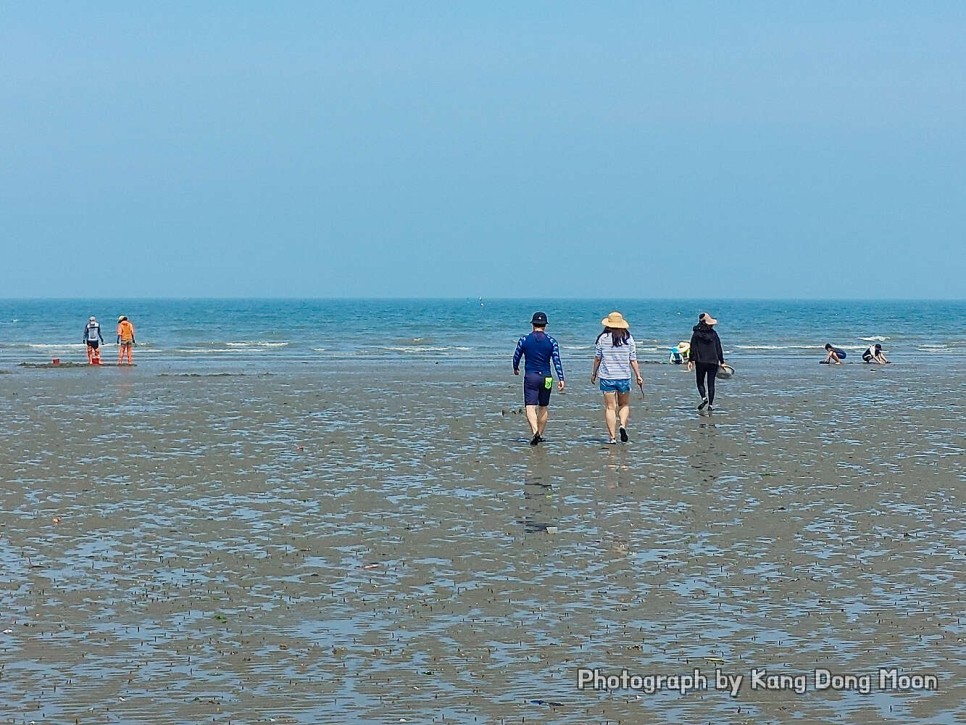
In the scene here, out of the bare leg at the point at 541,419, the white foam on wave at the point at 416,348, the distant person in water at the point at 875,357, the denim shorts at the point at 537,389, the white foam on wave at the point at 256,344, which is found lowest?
the white foam on wave at the point at 416,348

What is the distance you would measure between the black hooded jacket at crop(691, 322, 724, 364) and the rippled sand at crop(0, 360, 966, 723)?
2.42 meters

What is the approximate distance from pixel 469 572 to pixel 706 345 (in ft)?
41.8

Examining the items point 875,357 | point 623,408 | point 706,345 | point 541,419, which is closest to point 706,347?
point 706,345

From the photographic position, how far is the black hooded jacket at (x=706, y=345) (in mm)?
21625

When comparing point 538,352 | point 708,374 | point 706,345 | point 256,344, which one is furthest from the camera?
point 256,344

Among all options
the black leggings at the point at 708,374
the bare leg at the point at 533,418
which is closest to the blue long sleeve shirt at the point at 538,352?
the bare leg at the point at 533,418

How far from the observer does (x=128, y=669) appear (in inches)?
284

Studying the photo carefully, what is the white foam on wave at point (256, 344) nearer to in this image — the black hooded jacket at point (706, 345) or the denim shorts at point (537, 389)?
the black hooded jacket at point (706, 345)

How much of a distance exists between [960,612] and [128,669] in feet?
16.7

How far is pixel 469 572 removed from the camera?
31.7 feet

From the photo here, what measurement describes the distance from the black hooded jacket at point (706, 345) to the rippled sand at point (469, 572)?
242 centimetres

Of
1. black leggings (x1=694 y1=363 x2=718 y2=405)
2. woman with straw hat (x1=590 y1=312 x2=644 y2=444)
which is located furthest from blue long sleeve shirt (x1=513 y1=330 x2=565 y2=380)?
black leggings (x1=694 y1=363 x2=718 y2=405)

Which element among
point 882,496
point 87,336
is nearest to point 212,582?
point 882,496

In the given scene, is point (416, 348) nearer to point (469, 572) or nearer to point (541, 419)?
point (541, 419)
